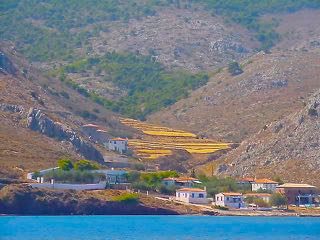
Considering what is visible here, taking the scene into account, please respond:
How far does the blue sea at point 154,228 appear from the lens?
3895 inches

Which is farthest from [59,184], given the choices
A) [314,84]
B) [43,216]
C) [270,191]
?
[314,84]

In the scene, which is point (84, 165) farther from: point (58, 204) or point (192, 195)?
point (192, 195)

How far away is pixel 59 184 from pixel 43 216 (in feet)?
14.8

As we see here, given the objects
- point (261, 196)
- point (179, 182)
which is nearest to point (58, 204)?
point (179, 182)

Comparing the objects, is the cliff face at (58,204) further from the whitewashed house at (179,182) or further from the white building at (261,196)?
the white building at (261,196)

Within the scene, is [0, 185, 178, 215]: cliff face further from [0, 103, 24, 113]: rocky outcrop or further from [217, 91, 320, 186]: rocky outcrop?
[0, 103, 24, 113]: rocky outcrop

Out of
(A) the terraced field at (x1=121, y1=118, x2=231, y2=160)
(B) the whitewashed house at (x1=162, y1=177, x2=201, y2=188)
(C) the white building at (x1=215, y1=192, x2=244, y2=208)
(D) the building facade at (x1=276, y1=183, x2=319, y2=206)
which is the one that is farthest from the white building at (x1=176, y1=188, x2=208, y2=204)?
(A) the terraced field at (x1=121, y1=118, x2=231, y2=160)

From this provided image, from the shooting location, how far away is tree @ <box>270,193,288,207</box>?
5374 inches

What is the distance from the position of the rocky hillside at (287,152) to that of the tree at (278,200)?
7836 mm

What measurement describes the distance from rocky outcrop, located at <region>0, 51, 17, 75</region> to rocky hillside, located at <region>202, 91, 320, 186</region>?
31813mm

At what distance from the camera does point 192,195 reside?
135 metres

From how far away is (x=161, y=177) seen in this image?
5576 inches

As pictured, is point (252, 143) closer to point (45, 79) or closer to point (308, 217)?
point (308, 217)

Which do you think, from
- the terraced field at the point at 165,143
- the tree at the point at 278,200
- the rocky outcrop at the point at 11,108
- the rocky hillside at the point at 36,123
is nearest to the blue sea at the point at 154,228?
the tree at the point at 278,200
